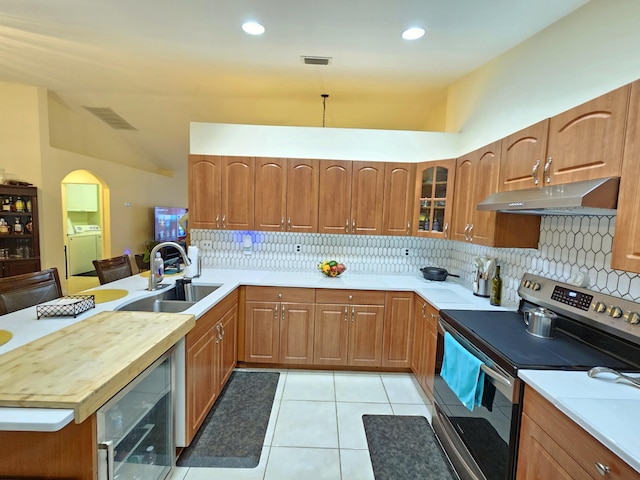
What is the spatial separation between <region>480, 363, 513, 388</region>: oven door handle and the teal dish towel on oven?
0.03m

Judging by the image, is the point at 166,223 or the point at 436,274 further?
the point at 166,223

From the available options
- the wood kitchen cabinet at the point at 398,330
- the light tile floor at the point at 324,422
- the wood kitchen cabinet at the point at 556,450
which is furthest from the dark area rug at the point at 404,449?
the wood kitchen cabinet at the point at 556,450

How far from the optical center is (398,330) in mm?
2994

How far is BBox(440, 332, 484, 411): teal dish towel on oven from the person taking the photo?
5.34 ft

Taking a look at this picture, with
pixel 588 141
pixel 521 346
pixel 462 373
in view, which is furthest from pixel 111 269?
pixel 588 141

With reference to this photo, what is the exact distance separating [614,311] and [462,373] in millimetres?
813

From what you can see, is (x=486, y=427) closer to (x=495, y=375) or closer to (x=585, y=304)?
(x=495, y=375)

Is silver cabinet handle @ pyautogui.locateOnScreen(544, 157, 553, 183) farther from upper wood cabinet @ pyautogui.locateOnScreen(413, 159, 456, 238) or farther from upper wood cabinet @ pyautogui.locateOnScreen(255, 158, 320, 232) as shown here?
upper wood cabinet @ pyautogui.locateOnScreen(255, 158, 320, 232)

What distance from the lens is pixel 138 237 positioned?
7250 millimetres

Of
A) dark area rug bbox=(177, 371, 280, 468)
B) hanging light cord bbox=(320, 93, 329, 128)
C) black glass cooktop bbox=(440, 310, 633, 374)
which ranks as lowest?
dark area rug bbox=(177, 371, 280, 468)

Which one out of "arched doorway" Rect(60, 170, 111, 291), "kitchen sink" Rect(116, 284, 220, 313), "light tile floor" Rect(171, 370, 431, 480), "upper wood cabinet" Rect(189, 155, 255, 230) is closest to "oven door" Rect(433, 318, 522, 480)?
"light tile floor" Rect(171, 370, 431, 480)

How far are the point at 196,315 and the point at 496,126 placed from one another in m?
2.93

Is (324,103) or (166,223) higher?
(324,103)

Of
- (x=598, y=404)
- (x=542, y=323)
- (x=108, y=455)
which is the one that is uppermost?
(x=542, y=323)
